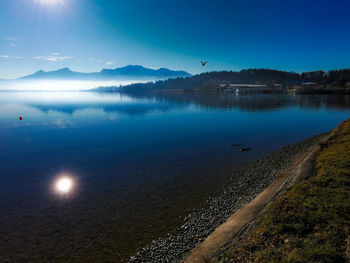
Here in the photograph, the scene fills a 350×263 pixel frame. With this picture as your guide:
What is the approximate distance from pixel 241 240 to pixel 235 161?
20849mm

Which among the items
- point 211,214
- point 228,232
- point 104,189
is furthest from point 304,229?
point 104,189

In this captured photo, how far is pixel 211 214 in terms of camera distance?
16.1 m

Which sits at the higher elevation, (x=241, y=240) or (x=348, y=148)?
(x=348, y=148)

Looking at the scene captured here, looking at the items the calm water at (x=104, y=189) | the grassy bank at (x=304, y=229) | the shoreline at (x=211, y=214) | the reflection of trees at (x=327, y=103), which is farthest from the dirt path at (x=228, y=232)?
the reflection of trees at (x=327, y=103)

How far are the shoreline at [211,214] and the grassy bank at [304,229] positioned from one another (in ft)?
12.5

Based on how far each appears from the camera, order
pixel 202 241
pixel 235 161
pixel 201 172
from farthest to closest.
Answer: pixel 235 161
pixel 201 172
pixel 202 241

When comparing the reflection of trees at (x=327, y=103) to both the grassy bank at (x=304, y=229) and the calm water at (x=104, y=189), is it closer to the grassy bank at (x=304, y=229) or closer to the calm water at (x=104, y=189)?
the calm water at (x=104, y=189)

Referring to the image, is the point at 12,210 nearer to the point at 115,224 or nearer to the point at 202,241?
the point at 115,224

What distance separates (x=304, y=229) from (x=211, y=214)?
7.56m

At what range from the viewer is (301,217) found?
1014 cm

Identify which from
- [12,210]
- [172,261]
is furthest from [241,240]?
[12,210]

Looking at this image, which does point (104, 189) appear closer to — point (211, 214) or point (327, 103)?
point (211, 214)

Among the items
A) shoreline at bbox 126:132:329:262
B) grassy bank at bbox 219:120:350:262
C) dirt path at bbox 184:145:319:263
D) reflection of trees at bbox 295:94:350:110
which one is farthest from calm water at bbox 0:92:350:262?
reflection of trees at bbox 295:94:350:110

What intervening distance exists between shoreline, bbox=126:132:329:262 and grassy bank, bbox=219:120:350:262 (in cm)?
382
